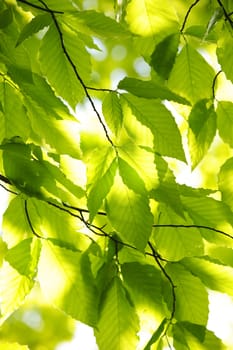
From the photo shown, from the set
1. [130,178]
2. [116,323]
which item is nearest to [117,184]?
[130,178]

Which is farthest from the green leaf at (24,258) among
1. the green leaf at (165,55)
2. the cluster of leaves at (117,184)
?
the green leaf at (165,55)

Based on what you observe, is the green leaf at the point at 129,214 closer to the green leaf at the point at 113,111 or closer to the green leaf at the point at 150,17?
the green leaf at the point at 113,111

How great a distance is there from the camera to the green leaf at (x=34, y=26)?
3.04 ft

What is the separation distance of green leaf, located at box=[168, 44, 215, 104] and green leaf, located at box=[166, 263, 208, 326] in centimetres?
41

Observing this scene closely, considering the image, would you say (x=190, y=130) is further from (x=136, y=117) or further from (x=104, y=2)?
(x=104, y=2)

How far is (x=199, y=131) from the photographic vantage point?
113cm

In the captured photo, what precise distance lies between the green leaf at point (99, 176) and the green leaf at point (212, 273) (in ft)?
0.99

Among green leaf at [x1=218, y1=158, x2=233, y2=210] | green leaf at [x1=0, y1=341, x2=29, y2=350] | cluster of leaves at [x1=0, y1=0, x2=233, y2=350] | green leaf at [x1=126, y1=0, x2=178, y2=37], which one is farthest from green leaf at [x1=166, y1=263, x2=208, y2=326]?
green leaf at [x1=126, y1=0, x2=178, y2=37]

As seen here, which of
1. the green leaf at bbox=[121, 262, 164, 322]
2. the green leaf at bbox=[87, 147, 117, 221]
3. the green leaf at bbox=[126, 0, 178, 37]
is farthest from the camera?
the green leaf at bbox=[126, 0, 178, 37]

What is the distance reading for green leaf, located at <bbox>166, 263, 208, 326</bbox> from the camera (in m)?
1.04

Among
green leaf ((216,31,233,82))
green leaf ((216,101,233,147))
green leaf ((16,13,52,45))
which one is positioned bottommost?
green leaf ((216,101,233,147))

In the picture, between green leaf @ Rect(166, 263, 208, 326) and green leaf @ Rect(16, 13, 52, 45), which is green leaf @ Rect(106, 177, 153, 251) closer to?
green leaf @ Rect(166, 263, 208, 326)

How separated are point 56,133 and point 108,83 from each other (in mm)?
2413

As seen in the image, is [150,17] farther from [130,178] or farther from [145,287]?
[145,287]
